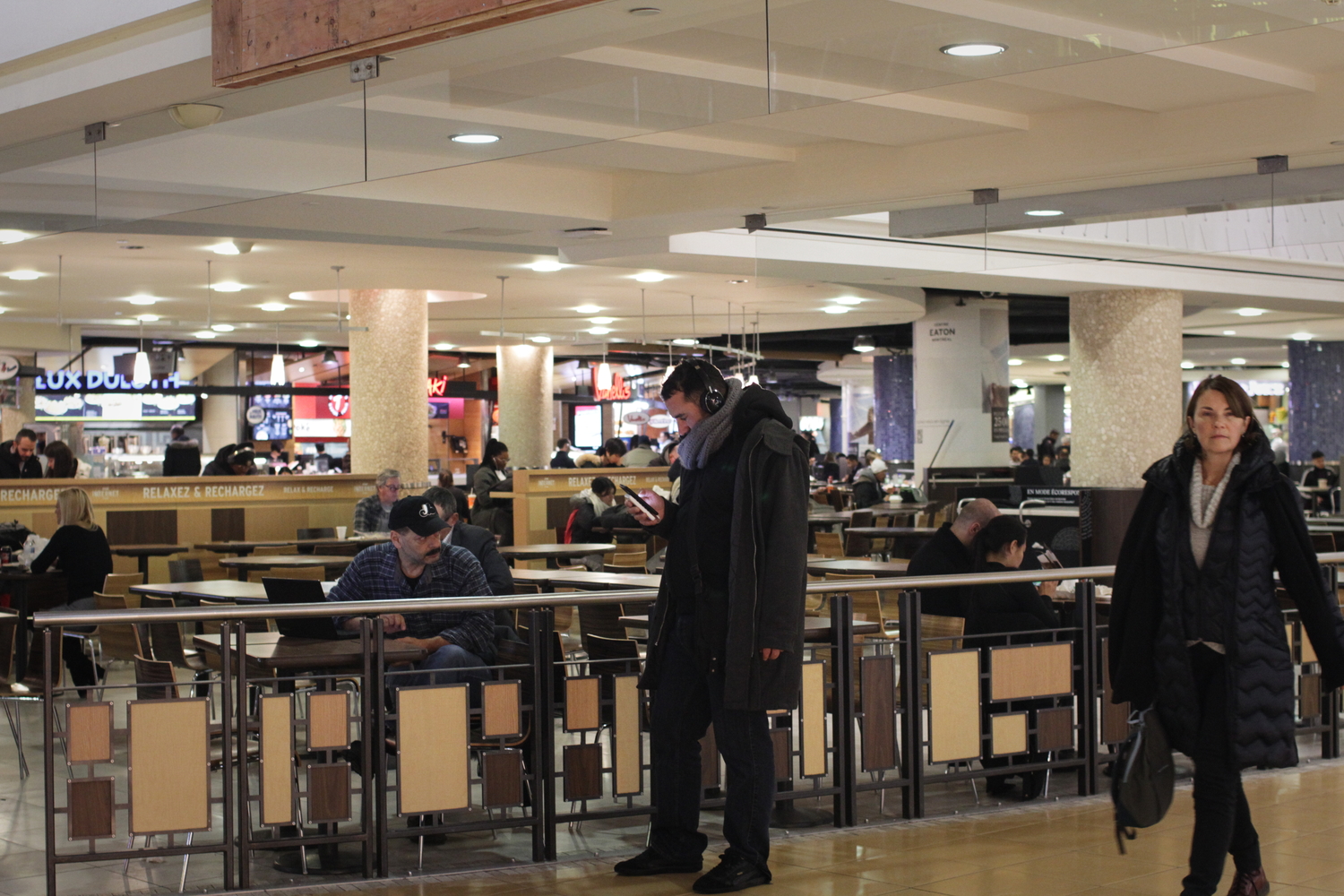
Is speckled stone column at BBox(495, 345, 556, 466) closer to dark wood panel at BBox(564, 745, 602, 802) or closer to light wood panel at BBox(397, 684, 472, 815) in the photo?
dark wood panel at BBox(564, 745, 602, 802)

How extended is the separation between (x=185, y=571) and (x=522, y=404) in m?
13.5

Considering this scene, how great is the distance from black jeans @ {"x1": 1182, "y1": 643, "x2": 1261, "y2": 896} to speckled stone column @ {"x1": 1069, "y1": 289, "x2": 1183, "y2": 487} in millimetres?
10482

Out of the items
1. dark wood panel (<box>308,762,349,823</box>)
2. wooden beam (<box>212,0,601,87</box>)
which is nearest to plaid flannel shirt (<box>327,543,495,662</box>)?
dark wood panel (<box>308,762,349,823</box>)

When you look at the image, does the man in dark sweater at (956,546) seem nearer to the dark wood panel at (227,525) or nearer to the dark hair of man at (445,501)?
the dark hair of man at (445,501)

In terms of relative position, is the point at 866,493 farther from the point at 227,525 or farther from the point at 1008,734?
the point at 1008,734

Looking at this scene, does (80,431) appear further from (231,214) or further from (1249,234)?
(1249,234)

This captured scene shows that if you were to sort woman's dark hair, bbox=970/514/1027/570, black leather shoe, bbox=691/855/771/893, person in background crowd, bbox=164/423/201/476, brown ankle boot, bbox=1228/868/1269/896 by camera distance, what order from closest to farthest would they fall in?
brown ankle boot, bbox=1228/868/1269/896
black leather shoe, bbox=691/855/771/893
woman's dark hair, bbox=970/514/1027/570
person in background crowd, bbox=164/423/201/476

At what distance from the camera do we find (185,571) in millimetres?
8461

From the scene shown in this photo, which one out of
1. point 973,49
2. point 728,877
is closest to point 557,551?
point 728,877

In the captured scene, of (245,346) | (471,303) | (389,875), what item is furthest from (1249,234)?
(245,346)

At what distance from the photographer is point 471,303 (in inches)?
636

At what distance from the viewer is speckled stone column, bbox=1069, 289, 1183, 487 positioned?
13688 millimetres

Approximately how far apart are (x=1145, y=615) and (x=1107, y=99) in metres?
3.59

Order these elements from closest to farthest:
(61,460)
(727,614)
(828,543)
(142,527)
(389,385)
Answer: (727,614) < (61,460) < (828,543) < (142,527) < (389,385)
